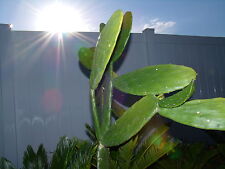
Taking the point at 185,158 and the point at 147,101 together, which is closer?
the point at 147,101

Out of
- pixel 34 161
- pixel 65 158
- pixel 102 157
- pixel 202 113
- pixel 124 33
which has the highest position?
pixel 124 33

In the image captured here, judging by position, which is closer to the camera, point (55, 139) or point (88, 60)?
point (88, 60)

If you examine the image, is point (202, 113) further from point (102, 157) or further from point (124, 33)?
point (124, 33)

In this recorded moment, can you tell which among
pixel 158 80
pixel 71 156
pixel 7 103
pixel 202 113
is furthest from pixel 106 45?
pixel 7 103

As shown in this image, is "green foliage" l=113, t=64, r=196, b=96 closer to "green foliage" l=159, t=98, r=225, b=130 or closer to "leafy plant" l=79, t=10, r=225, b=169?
"leafy plant" l=79, t=10, r=225, b=169

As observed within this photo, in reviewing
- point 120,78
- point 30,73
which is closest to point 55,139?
point 30,73

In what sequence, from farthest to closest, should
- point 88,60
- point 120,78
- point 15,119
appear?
point 15,119, point 88,60, point 120,78

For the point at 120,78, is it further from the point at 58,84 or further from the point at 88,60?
the point at 58,84
